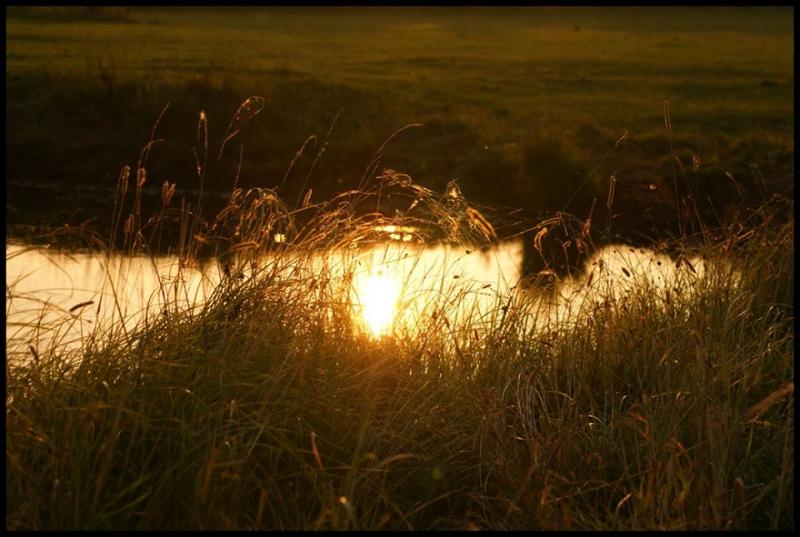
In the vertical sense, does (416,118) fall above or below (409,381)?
below

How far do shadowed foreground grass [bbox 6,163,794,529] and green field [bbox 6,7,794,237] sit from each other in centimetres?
331

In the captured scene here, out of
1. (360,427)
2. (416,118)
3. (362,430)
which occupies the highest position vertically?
(362,430)

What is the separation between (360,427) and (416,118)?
11.2 meters

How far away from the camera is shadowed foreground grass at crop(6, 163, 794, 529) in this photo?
3.28m

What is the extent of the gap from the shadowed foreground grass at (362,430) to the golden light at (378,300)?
7.9 inches

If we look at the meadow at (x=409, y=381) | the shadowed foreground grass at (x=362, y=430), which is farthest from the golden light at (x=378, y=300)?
the shadowed foreground grass at (x=362, y=430)

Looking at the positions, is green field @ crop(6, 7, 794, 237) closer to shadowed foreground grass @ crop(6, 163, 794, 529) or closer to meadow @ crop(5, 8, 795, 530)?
meadow @ crop(5, 8, 795, 530)

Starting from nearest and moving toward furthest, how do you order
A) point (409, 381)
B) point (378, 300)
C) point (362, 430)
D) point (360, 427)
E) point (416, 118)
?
point (362, 430) → point (360, 427) → point (409, 381) → point (378, 300) → point (416, 118)

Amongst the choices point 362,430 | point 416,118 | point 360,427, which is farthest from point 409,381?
point 416,118

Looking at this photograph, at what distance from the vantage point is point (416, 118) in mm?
14789

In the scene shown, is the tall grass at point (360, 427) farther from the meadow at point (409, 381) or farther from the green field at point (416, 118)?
the green field at point (416, 118)

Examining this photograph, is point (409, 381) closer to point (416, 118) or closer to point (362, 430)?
point (362, 430)

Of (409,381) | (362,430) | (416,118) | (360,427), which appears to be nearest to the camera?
(362,430)

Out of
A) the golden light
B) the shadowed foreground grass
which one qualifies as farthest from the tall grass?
the golden light
